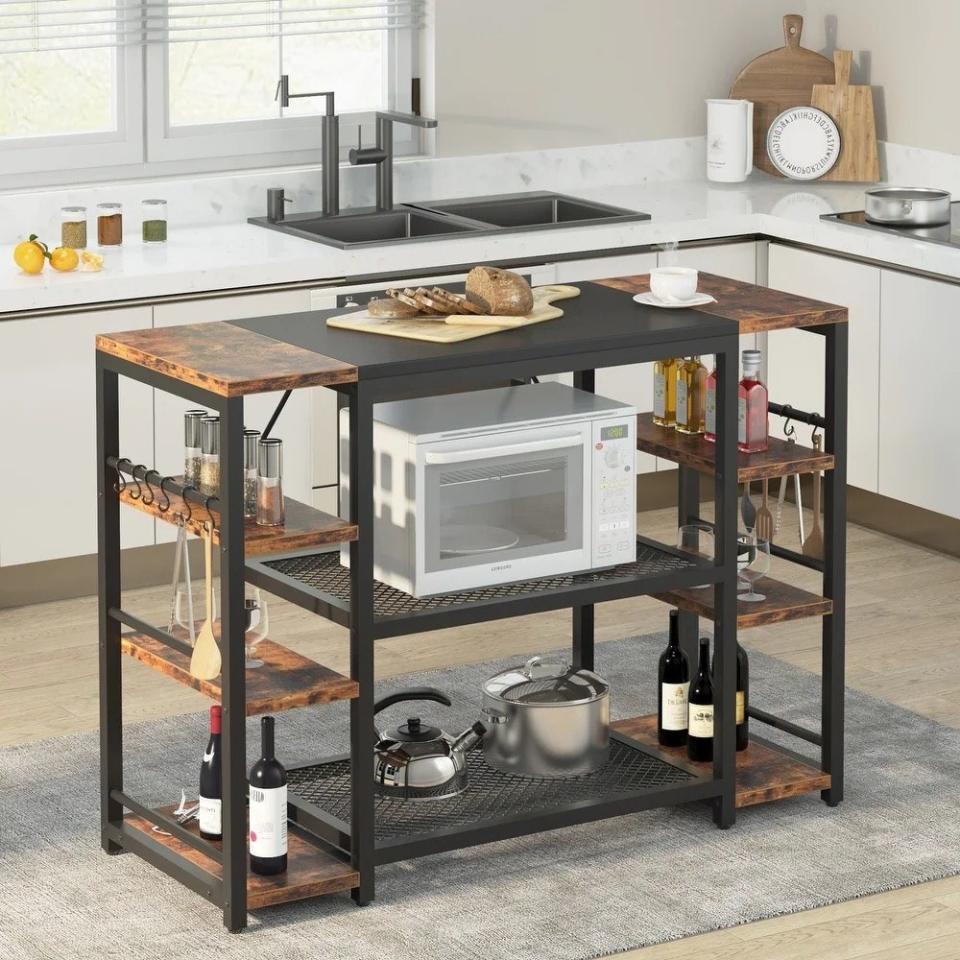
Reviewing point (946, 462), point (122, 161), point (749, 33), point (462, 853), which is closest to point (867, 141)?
point (749, 33)

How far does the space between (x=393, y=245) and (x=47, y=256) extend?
88 centimetres

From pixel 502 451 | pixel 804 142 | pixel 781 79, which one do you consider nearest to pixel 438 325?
pixel 502 451

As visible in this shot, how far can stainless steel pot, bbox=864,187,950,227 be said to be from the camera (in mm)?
5602

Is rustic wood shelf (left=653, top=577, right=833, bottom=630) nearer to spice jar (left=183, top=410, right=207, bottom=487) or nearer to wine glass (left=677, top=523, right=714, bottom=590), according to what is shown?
wine glass (left=677, top=523, right=714, bottom=590)

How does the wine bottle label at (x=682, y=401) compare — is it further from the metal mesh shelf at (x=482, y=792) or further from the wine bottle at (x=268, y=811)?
the wine bottle at (x=268, y=811)

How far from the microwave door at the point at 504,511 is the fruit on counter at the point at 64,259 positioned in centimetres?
181

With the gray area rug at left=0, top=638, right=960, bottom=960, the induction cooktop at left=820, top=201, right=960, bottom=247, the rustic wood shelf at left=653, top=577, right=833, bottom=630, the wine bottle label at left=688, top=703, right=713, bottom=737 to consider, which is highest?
the induction cooktop at left=820, top=201, right=960, bottom=247

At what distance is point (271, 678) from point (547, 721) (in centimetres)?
62

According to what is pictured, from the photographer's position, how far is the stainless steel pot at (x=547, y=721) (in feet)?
12.7

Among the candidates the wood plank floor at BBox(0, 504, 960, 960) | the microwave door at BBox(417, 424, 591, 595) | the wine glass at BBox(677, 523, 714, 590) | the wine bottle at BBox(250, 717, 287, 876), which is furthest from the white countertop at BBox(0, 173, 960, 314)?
the wine bottle at BBox(250, 717, 287, 876)

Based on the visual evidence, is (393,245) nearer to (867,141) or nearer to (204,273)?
(204,273)

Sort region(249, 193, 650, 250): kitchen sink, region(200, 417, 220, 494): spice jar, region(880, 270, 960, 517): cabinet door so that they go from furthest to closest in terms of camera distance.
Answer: region(249, 193, 650, 250): kitchen sink < region(880, 270, 960, 517): cabinet door < region(200, 417, 220, 494): spice jar

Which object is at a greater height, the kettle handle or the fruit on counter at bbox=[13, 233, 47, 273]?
the fruit on counter at bbox=[13, 233, 47, 273]

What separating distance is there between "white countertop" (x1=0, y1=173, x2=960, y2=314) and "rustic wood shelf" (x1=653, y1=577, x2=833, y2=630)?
163 centimetres
